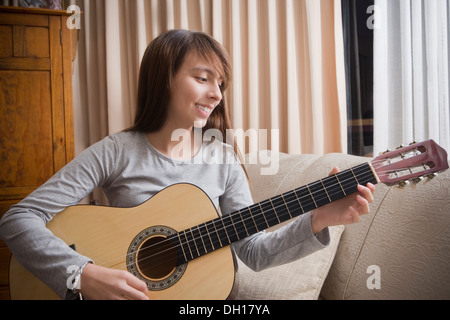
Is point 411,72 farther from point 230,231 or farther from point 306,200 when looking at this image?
point 230,231

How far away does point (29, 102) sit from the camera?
2.02 metres

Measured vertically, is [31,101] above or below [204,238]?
above

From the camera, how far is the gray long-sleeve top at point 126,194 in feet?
3.20

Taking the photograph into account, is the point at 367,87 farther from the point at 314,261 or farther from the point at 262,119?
the point at 314,261

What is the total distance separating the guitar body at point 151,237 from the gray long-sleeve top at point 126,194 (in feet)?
0.14

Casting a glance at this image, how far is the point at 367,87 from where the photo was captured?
6.95 feet

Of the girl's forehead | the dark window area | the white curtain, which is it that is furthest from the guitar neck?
the dark window area

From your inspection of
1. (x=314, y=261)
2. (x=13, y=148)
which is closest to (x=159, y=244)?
(x=314, y=261)

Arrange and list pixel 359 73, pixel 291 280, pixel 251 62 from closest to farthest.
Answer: pixel 291 280, pixel 359 73, pixel 251 62

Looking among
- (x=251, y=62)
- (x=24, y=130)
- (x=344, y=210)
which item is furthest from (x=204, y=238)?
(x=251, y=62)

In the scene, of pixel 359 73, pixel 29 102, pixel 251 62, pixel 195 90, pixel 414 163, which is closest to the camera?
Result: pixel 414 163

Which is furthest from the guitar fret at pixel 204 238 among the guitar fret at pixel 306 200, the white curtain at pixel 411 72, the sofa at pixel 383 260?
the white curtain at pixel 411 72

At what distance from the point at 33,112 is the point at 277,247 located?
1536 mm

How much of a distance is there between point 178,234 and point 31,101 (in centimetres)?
141
